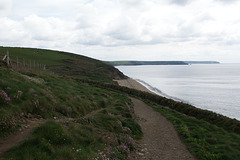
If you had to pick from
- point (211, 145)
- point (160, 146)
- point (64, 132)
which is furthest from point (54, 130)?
point (211, 145)

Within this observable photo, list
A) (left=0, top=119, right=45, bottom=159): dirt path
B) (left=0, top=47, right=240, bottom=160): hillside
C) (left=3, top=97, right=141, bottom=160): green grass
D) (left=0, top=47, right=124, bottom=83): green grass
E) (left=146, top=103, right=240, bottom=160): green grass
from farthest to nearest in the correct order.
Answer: (left=0, top=47, right=124, bottom=83): green grass < (left=146, top=103, right=240, bottom=160): green grass < (left=0, top=47, right=240, bottom=160): hillside < (left=0, top=119, right=45, bottom=159): dirt path < (left=3, top=97, right=141, bottom=160): green grass

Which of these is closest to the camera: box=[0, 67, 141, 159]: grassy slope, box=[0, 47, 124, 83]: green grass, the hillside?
box=[0, 67, 141, 159]: grassy slope

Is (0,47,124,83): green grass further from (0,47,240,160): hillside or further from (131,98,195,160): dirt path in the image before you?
(0,47,240,160): hillside

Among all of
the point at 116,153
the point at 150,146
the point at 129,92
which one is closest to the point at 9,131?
the point at 116,153

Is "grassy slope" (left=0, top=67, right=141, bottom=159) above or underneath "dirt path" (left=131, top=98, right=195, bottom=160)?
above

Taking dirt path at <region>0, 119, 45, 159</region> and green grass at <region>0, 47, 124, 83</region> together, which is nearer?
dirt path at <region>0, 119, 45, 159</region>

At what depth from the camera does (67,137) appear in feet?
28.4

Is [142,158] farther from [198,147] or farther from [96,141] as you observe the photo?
[198,147]

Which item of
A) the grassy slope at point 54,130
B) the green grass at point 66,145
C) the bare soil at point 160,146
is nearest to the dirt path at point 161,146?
the bare soil at point 160,146

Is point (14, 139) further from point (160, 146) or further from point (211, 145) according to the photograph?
point (211, 145)

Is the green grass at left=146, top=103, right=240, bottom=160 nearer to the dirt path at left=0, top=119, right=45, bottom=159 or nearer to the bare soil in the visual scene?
the bare soil

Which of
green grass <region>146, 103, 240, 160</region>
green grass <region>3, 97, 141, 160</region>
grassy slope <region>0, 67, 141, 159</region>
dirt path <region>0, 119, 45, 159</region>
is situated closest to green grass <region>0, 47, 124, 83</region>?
grassy slope <region>0, 67, 141, 159</region>

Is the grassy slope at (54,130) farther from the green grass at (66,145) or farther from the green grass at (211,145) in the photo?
the green grass at (211,145)

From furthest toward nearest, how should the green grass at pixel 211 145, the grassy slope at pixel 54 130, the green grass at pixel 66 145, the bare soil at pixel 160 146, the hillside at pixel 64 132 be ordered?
the green grass at pixel 211 145 < the bare soil at pixel 160 146 < the hillside at pixel 64 132 < the grassy slope at pixel 54 130 < the green grass at pixel 66 145
